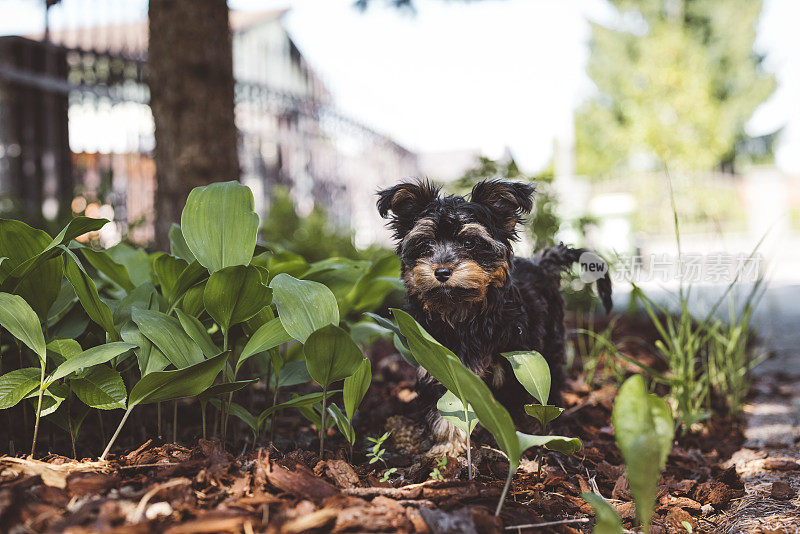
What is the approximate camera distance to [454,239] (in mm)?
2580

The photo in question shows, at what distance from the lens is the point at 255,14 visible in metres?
19.6

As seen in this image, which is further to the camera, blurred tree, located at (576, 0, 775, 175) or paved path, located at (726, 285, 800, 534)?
blurred tree, located at (576, 0, 775, 175)

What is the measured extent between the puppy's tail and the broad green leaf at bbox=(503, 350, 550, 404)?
51.0 inches

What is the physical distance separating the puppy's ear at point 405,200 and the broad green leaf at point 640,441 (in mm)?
1445

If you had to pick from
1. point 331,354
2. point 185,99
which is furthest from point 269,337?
point 185,99

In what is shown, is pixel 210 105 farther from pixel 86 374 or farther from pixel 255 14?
pixel 255 14

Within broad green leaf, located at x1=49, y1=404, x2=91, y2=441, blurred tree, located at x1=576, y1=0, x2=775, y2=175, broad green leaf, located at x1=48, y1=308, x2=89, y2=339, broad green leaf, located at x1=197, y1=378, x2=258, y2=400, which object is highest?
blurred tree, located at x1=576, y1=0, x2=775, y2=175

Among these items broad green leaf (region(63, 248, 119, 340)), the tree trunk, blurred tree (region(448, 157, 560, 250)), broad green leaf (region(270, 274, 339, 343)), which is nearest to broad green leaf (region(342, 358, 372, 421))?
broad green leaf (region(270, 274, 339, 343))

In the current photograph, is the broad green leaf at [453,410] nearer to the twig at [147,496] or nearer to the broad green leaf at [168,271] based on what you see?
the twig at [147,496]

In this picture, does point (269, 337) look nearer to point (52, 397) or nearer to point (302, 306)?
point (302, 306)

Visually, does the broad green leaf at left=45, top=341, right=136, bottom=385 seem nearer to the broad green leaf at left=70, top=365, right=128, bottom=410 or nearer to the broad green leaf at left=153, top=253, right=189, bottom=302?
the broad green leaf at left=70, top=365, right=128, bottom=410

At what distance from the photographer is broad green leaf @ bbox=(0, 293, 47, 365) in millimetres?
1836

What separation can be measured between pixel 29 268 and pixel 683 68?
78.8ft

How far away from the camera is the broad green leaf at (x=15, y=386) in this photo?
1.84m
